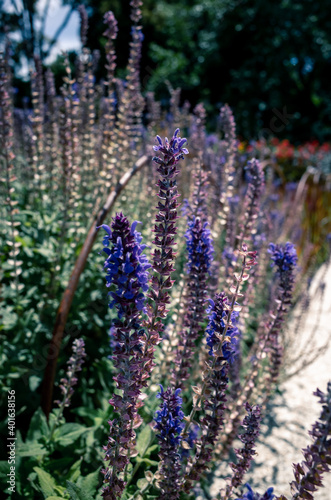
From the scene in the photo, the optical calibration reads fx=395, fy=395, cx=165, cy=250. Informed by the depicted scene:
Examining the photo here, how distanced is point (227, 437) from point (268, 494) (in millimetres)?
1139

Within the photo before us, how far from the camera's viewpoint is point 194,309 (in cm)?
144

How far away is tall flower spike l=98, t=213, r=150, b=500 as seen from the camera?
99cm

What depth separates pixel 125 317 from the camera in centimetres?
102

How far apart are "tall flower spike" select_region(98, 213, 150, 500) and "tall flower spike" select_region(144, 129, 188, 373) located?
7 cm

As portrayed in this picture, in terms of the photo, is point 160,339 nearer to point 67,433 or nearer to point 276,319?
point 276,319

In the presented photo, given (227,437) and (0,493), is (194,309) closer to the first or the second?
(227,437)

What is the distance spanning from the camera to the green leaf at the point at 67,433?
1774 mm

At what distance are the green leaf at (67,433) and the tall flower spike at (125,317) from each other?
0.68 m

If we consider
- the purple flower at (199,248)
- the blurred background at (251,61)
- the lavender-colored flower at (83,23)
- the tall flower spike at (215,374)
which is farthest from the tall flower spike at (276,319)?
the blurred background at (251,61)

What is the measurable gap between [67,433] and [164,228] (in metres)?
1.24

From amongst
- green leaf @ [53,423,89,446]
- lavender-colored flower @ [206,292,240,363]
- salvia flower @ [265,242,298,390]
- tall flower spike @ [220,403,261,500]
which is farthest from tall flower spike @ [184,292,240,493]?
green leaf @ [53,423,89,446]

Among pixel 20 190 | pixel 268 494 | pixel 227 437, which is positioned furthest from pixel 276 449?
A: pixel 20 190

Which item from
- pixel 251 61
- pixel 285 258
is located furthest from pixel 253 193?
pixel 251 61

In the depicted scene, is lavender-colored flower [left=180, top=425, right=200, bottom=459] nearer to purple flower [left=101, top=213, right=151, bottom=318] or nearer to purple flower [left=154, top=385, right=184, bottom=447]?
purple flower [left=154, top=385, right=184, bottom=447]
